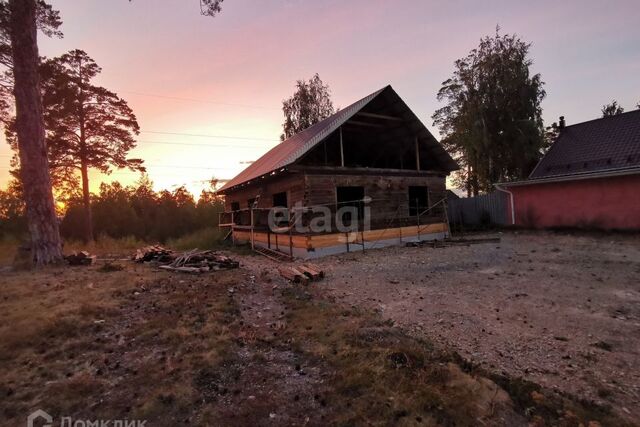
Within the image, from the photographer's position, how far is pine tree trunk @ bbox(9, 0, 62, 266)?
853 centimetres

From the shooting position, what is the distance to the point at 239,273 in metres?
8.36

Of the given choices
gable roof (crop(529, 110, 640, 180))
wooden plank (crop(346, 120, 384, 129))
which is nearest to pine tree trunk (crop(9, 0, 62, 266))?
wooden plank (crop(346, 120, 384, 129))

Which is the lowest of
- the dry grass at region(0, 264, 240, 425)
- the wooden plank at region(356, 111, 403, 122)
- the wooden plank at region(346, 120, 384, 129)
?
the dry grass at region(0, 264, 240, 425)

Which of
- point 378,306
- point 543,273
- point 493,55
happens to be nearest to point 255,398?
point 378,306

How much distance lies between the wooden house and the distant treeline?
8749mm

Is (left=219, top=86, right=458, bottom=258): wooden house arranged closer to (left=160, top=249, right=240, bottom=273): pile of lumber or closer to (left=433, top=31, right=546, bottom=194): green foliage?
(left=160, top=249, right=240, bottom=273): pile of lumber

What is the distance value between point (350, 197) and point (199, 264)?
668cm

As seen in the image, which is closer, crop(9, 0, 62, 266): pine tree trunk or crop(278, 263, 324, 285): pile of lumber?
crop(278, 263, 324, 285): pile of lumber

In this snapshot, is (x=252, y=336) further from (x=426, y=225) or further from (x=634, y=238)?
(x=634, y=238)

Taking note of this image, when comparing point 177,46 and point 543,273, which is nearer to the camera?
point 543,273

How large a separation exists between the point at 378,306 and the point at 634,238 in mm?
11231

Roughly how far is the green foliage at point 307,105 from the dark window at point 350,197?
15.2 meters

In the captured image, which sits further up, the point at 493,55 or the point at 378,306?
the point at 493,55

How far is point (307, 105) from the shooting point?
88.2ft
